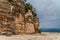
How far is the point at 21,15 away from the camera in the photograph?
43.6 meters

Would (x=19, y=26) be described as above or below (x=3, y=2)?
below

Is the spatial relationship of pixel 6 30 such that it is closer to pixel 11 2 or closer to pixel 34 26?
pixel 11 2

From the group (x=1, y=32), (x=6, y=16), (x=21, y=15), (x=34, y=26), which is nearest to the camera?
(x=1, y=32)

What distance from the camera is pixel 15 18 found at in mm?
41750

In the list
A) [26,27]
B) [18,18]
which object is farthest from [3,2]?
[26,27]

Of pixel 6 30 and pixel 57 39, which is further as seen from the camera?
pixel 6 30

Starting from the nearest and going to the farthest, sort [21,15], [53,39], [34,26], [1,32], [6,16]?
1. [53,39]
2. [1,32]
3. [6,16]
4. [21,15]
5. [34,26]

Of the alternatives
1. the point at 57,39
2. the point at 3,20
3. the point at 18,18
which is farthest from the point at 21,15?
the point at 57,39

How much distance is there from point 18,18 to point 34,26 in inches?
281

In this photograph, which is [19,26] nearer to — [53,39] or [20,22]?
[20,22]

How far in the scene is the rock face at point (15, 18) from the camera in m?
40.3

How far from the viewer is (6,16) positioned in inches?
1599

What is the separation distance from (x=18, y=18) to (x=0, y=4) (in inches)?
167

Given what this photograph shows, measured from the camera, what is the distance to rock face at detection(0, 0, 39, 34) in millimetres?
40312
